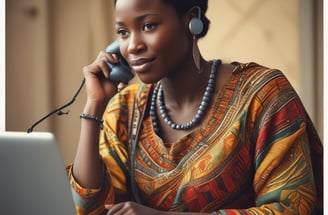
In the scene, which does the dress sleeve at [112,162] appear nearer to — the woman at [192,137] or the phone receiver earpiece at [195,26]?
the woman at [192,137]

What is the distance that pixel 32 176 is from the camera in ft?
2.02

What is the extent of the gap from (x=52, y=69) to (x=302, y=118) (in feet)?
2.20

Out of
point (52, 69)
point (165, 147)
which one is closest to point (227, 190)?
Answer: point (165, 147)

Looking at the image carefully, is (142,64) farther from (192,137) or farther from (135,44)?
(192,137)

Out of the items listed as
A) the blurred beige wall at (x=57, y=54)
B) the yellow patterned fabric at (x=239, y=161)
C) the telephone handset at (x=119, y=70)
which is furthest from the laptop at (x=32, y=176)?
the blurred beige wall at (x=57, y=54)

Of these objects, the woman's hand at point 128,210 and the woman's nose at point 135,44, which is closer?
the woman's hand at point 128,210

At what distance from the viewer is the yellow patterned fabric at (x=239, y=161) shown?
0.94 meters

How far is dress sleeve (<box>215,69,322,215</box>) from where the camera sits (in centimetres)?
93

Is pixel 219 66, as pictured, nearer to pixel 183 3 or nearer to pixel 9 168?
pixel 183 3

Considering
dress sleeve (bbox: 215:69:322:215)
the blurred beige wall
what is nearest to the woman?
dress sleeve (bbox: 215:69:322:215)

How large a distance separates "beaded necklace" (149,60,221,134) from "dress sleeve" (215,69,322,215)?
0.09m

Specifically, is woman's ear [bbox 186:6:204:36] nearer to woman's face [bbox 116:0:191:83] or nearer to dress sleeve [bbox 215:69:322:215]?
woman's face [bbox 116:0:191:83]

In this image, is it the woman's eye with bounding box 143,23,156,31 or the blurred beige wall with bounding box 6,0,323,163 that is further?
the blurred beige wall with bounding box 6,0,323,163

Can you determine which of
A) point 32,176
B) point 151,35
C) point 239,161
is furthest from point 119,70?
point 32,176
